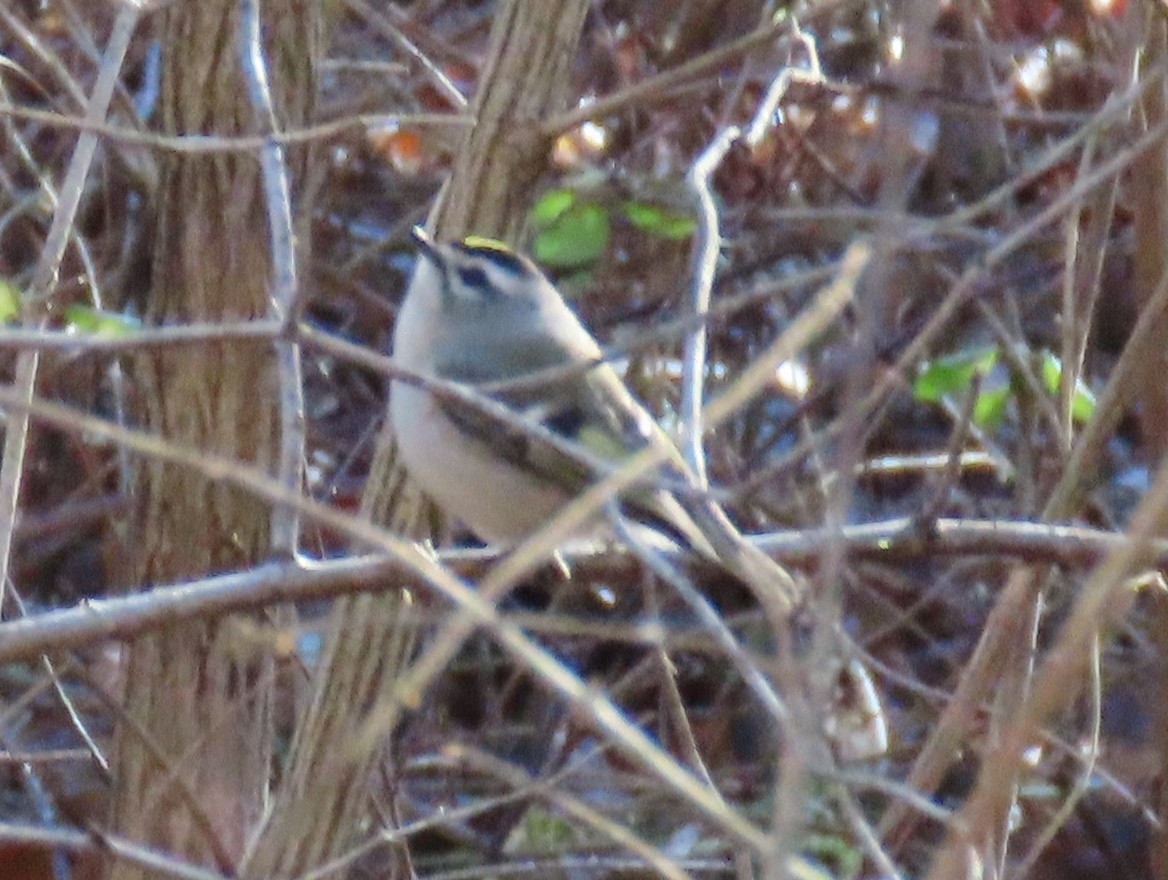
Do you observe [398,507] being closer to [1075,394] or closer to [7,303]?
[7,303]

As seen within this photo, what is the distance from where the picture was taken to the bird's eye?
15.8 ft

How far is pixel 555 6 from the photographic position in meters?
4.52

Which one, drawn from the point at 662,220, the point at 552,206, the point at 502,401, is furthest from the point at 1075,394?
the point at 552,206

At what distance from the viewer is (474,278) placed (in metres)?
4.92

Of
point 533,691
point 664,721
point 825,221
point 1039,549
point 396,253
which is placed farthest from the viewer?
point 396,253

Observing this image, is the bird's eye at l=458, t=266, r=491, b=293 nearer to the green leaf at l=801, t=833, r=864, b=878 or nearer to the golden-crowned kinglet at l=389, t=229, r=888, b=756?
the golden-crowned kinglet at l=389, t=229, r=888, b=756

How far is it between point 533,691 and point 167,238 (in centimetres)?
251

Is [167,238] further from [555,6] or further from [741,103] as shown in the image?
[741,103]

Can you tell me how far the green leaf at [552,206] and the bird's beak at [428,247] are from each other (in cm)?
30

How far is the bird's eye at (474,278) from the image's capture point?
15.8 feet

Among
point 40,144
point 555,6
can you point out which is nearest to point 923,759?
point 555,6

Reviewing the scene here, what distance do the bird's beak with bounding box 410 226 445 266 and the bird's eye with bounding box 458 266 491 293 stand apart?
0.07 metres

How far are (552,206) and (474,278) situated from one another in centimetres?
35

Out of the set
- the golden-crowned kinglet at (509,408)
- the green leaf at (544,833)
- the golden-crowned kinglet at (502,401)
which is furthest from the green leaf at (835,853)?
the golden-crowned kinglet at (502,401)
